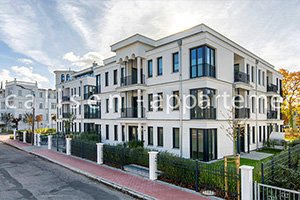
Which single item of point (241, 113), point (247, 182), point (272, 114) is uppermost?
point (241, 113)

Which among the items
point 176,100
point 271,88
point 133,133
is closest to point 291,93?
point 271,88

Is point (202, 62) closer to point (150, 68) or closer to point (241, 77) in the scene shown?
point (150, 68)

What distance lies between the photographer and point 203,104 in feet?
49.0

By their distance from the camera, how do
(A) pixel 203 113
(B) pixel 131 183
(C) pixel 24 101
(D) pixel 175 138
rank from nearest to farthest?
1. (B) pixel 131 183
2. (A) pixel 203 113
3. (D) pixel 175 138
4. (C) pixel 24 101

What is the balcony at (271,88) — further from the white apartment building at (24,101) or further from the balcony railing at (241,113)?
the white apartment building at (24,101)

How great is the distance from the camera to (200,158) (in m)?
14.9

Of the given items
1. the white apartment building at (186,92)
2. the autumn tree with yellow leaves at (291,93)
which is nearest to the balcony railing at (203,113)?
the white apartment building at (186,92)

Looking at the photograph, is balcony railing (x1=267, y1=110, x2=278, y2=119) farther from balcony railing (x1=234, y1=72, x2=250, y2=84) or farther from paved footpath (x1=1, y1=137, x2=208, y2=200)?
paved footpath (x1=1, y1=137, x2=208, y2=200)

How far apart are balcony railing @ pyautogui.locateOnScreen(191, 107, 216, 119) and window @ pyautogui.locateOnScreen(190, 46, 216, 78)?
2.48 meters

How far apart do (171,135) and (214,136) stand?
342 cm

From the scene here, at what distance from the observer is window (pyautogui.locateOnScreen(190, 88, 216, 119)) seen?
14.8 metres

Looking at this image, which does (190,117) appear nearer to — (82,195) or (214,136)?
(214,136)

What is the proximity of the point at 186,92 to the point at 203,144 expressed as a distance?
4.07 m

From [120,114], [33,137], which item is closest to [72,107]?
[33,137]
